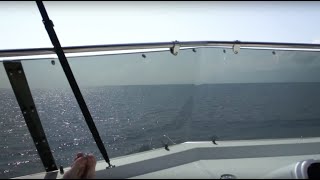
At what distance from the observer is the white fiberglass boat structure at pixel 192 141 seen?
2053 millimetres

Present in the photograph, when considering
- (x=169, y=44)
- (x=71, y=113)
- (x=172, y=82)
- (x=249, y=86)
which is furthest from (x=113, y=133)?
(x=249, y=86)

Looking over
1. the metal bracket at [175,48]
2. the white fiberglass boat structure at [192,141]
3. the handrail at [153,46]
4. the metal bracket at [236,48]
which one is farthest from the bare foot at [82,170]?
the metal bracket at [236,48]

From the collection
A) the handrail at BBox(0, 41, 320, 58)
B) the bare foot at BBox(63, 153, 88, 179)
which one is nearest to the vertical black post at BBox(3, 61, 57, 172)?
the handrail at BBox(0, 41, 320, 58)

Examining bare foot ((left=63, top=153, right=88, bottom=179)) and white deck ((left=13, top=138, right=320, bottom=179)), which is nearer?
bare foot ((left=63, top=153, right=88, bottom=179))

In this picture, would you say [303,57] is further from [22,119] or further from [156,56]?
[22,119]

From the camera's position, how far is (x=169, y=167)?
2285 mm

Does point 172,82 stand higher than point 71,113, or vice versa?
point 172,82

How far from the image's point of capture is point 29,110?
7.00 feet

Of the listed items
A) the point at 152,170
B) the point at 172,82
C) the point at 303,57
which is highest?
the point at 303,57

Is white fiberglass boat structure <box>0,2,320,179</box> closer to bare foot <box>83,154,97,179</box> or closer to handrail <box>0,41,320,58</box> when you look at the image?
handrail <box>0,41,320,58</box>

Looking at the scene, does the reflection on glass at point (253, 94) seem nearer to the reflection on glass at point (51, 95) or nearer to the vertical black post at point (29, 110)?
the reflection on glass at point (51, 95)

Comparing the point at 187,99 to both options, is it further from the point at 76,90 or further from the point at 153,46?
the point at 76,90

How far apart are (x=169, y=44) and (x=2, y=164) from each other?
9623mm

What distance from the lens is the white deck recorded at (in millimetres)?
2086
